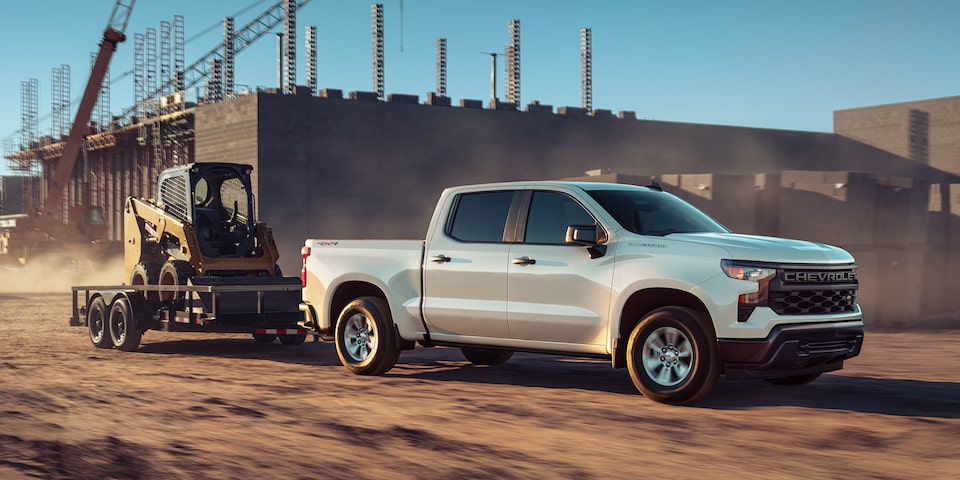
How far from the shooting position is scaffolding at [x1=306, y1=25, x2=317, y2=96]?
53281mm

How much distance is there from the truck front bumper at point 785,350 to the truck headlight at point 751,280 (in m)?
0.24

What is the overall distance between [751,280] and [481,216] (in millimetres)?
2960

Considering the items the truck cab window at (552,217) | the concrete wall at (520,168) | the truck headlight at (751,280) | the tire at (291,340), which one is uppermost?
the concrete wall at (520,168)

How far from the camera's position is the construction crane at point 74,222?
39.1 metres

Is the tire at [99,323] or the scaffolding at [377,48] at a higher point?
the scaffolding at [377,48]

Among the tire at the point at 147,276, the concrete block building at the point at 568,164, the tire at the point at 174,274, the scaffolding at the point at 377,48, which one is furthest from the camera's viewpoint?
the scaffolding at the point at 377,48

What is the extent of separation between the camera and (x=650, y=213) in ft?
31.3

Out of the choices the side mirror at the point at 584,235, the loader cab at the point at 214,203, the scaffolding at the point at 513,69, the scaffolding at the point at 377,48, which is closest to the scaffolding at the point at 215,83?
the scaffolding at the point at 377,48

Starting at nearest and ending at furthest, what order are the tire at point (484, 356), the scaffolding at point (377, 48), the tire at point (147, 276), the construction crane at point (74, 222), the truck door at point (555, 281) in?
the truck door at point (555, 281) → the tire at point (484, 356) → the tire at point (147, 276) → the construction crane at point (74, 222) → the scaffolding at point (377, 48)

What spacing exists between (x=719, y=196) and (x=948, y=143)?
3796 centimetres

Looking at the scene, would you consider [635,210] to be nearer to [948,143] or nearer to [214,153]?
[214,153]

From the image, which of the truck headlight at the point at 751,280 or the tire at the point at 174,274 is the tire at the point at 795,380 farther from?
the tire at the point at 174,274

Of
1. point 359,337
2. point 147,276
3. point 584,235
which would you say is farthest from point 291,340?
point 584,235

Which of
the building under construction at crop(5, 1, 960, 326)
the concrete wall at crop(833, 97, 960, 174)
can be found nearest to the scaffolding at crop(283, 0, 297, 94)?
the building under construction at crop(5, 1, 960, 326)
